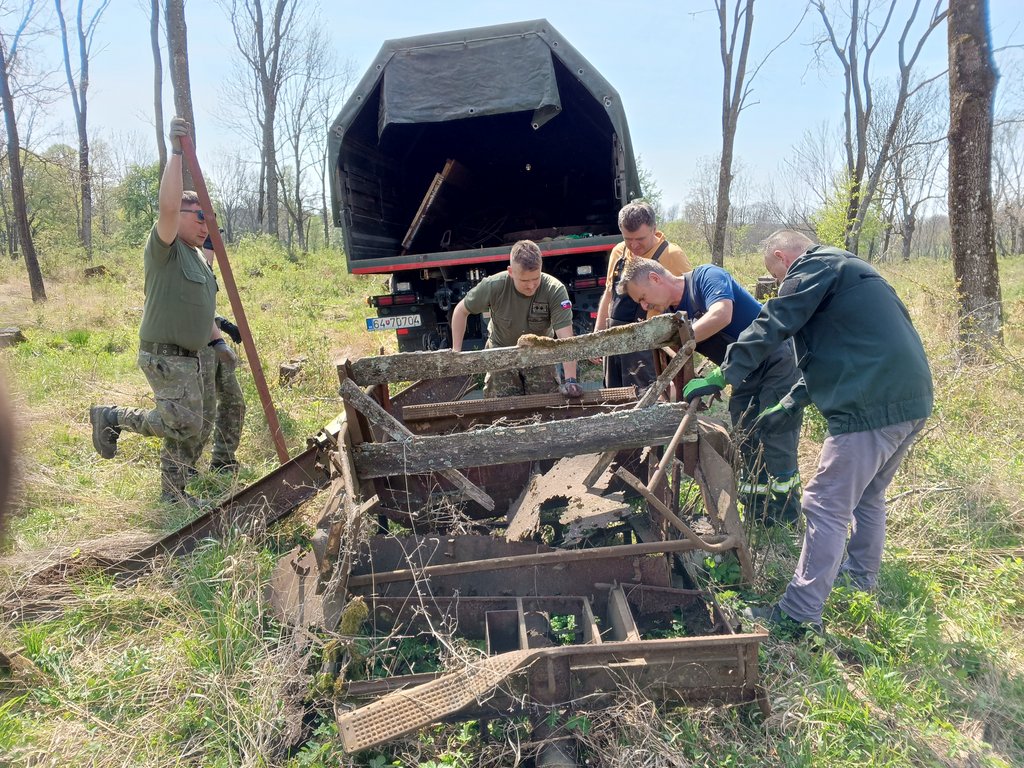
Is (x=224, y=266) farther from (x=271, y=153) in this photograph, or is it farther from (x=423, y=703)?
(x=271, y=153)

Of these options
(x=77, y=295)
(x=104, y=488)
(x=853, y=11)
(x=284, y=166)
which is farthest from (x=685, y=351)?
(x=284, y=166)

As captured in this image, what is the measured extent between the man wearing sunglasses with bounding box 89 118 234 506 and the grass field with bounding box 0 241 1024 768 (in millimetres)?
285

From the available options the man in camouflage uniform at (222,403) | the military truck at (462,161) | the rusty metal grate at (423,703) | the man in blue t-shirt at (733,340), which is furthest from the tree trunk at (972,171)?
the man in camouflage uniform at (222,403)

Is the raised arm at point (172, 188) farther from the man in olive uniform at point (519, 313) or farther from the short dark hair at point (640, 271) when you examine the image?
the short dark hair at point (640, 271)

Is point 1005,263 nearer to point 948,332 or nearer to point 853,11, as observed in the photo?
point 853,11

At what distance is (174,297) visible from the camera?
12.6 feet

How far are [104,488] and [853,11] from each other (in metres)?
23.1

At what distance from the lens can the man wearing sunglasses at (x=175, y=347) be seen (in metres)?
3.81

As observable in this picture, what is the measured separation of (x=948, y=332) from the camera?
620cm

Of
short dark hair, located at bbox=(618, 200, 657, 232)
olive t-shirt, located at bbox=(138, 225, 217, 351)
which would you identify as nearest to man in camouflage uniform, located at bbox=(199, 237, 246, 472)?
olive t-shirt, located at bbox=(138, 225, 217, 351)

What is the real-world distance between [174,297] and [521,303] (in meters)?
2.22

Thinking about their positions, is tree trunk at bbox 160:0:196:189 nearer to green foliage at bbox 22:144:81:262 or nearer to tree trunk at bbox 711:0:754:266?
tree trunk at bbox 711:0:754:266

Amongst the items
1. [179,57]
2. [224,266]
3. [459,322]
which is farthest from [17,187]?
[459,322]

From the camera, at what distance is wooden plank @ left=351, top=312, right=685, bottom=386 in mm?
2498
